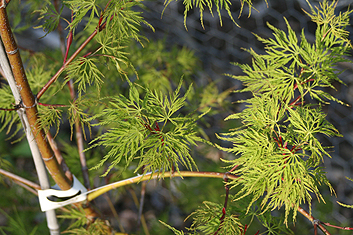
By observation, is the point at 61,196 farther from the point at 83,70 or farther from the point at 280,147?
the point at 280,147

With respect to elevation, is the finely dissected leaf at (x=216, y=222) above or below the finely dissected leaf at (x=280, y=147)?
below

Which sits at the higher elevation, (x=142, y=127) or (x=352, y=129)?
(x=142, y=127)

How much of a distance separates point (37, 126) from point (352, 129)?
1166 mm

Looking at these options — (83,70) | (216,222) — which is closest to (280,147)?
(216,222)

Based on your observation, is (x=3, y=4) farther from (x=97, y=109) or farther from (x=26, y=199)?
(x=26, y=199)

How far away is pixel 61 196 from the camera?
40cm

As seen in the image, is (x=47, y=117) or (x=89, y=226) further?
(x=89, y=226)

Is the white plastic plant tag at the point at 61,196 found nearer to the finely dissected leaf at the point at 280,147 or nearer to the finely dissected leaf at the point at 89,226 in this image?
the finely dissected leaf at the point at 89,226

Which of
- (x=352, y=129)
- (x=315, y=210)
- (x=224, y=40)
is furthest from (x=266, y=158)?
(x=224, y=40)

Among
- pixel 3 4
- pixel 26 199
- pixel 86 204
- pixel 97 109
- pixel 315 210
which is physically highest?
pixel 3 4

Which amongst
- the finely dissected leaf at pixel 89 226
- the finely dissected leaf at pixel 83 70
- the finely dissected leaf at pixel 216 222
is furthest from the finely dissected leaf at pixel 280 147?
the finely dissected leaf at pixel 89 226

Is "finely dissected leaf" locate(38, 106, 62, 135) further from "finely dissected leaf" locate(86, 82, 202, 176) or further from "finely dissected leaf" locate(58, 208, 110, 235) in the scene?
"finely dissected leaf" locate(58, 208, 110, 235)

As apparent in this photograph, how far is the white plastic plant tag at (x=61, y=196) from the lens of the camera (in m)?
0.39

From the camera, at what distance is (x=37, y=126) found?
331mm
